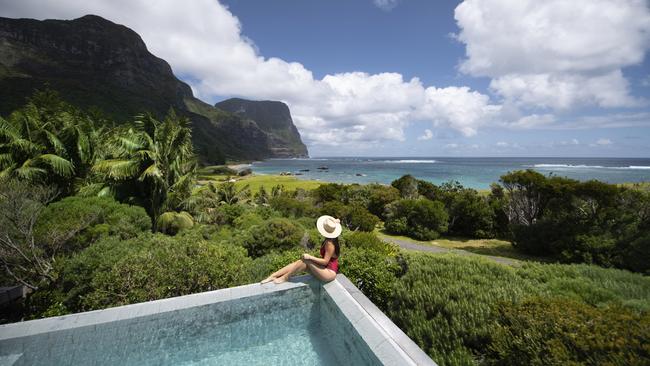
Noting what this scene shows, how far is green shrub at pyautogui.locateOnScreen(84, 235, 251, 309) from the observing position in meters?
5.75

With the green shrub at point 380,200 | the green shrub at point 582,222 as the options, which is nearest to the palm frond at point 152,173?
the green shrub at point 380,200

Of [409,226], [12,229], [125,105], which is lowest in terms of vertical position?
[409,226]

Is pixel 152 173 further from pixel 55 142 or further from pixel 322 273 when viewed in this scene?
pixel 322 273

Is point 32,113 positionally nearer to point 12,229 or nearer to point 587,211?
point 12,229

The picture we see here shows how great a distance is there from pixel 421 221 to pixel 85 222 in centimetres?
1950

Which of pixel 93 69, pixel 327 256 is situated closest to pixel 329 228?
pixel 327 256

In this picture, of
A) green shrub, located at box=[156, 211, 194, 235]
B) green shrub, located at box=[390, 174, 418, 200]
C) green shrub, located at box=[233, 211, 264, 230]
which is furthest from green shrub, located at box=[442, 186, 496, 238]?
green shrub, located at box=[156, 211, 194, 235]

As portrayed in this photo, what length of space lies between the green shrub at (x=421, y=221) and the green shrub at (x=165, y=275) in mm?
16527

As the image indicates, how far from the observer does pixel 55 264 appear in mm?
7422

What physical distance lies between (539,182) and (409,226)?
8.83 metres

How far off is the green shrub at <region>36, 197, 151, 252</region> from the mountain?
3427 inches

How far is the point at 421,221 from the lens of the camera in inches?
830

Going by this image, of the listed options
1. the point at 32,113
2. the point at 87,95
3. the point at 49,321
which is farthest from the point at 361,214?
the point at 87,95

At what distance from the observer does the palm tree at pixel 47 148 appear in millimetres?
10742
